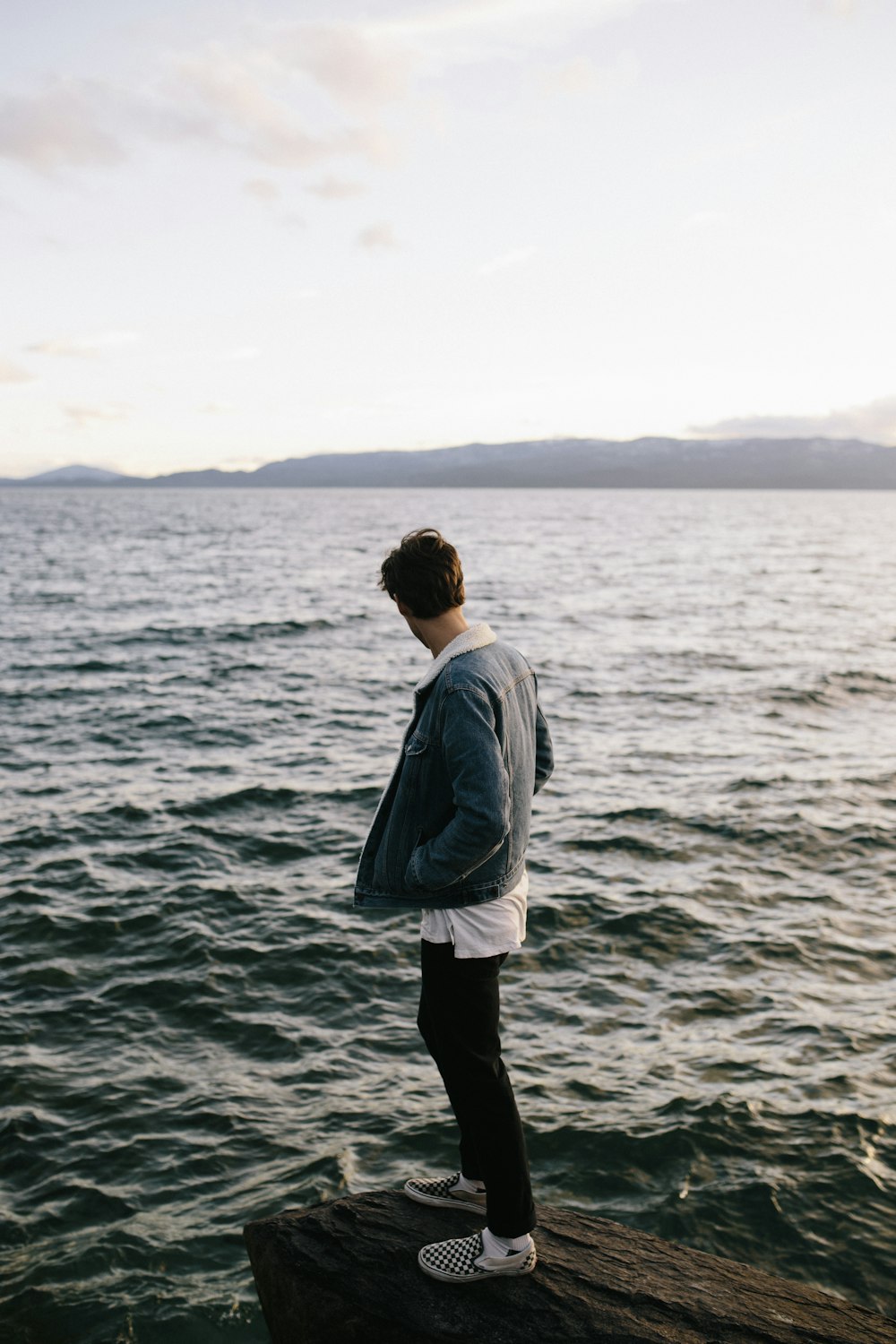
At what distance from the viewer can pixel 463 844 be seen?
13.2ft

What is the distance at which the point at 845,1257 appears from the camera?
7035 mm

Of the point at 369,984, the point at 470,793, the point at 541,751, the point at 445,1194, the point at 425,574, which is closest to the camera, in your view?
the point at 470,793

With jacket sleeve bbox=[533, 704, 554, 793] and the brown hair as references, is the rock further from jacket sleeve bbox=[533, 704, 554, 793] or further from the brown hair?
the brown hair

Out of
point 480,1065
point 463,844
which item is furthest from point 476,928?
point 480,1065

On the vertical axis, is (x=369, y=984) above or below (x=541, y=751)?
below

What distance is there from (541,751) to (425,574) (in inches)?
48.2

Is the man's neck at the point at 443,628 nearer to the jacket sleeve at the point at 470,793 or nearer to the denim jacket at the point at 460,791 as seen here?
the denim jacket at the point at 460,791

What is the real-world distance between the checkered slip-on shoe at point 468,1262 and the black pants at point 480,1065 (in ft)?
0.62

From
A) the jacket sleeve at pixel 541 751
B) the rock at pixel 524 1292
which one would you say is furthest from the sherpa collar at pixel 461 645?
the rock at pixel 524 1292

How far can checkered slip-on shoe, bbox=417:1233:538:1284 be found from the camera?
460cm

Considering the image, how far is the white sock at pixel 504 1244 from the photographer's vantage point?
15.0ft

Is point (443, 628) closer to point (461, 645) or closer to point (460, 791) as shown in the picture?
point (461, 645)

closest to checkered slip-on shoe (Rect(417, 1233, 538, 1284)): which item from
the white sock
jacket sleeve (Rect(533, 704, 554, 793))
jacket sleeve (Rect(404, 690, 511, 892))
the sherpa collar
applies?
the white sock

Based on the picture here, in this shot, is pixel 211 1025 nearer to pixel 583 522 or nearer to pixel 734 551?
pixel 734 551
